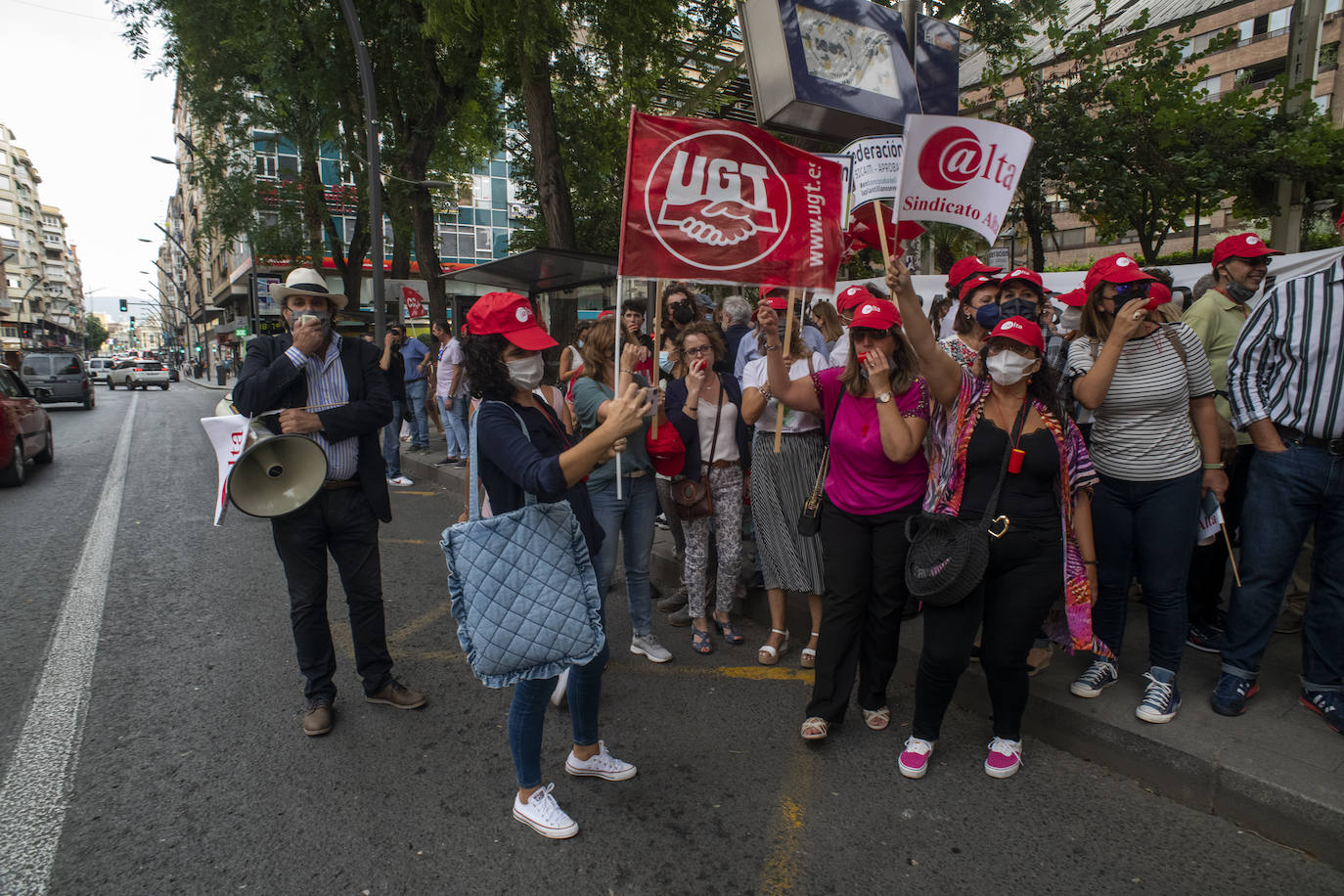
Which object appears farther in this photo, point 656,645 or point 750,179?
point 656,645

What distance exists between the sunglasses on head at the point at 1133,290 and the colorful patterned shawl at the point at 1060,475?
58cm

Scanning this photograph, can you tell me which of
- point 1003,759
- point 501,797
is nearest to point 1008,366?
point 1003,759

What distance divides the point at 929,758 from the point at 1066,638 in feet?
2.60

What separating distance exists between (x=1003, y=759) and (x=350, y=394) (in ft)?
10.5

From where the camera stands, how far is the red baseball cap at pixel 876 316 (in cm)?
291

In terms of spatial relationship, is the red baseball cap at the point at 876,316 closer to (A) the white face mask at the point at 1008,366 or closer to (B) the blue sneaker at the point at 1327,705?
(A) the white face mask at the point at 1008,366

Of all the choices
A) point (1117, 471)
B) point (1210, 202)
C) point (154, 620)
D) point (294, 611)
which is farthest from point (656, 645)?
point (1210, 202)

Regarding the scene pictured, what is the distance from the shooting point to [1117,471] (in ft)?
10.6

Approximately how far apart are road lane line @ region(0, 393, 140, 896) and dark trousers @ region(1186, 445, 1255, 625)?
201 inches

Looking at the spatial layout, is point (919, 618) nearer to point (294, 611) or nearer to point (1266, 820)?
point (1266, 820)

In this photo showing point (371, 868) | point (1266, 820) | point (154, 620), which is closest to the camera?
point (371, 868)

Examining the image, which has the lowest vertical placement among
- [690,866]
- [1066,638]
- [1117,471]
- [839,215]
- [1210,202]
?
[690,866]

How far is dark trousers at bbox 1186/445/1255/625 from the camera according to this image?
4.01m

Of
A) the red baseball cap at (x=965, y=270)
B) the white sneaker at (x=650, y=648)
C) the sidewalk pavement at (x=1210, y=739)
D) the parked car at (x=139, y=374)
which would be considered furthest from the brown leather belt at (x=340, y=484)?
the parked car at (x=139, y=374)
